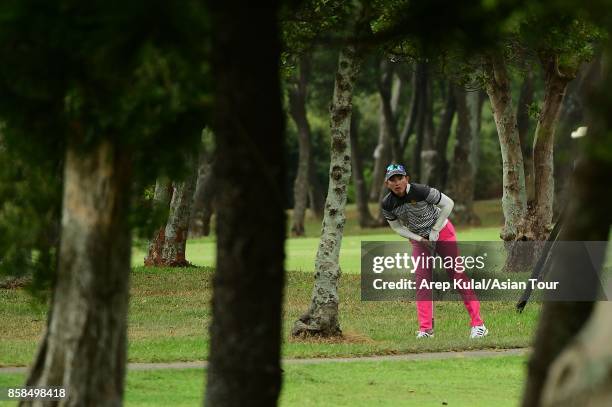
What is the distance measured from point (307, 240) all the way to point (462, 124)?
7525mm

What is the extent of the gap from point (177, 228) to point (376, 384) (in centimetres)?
1415

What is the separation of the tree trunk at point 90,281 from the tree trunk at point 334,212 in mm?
8102

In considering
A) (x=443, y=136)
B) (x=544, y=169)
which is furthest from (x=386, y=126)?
(x=544, y=169)

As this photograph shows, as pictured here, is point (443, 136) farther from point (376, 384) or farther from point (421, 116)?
point (376, 384)

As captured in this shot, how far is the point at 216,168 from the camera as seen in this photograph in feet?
24.6

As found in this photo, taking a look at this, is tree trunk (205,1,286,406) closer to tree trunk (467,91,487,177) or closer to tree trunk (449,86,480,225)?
tree trunk (449,86,480,225)

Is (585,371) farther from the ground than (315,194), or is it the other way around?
(315,194)

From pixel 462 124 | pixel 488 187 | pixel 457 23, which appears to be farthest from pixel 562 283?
pixel 488 187

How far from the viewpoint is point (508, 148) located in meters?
25.3

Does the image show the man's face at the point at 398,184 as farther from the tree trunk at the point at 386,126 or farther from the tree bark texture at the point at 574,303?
the tree trunk at the point at 386,126

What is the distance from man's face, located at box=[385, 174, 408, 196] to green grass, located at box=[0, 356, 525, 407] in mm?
2094

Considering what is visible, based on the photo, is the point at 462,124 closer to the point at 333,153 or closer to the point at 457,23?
the point at 333,153

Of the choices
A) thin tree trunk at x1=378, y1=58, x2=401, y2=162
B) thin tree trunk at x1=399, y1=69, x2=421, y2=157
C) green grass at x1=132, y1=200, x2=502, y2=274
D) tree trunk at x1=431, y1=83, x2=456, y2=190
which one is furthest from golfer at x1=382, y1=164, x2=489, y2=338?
thin tree trunk at x1=399, y1=69, x2=421, y2=157

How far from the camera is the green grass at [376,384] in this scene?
1229 centimetres
